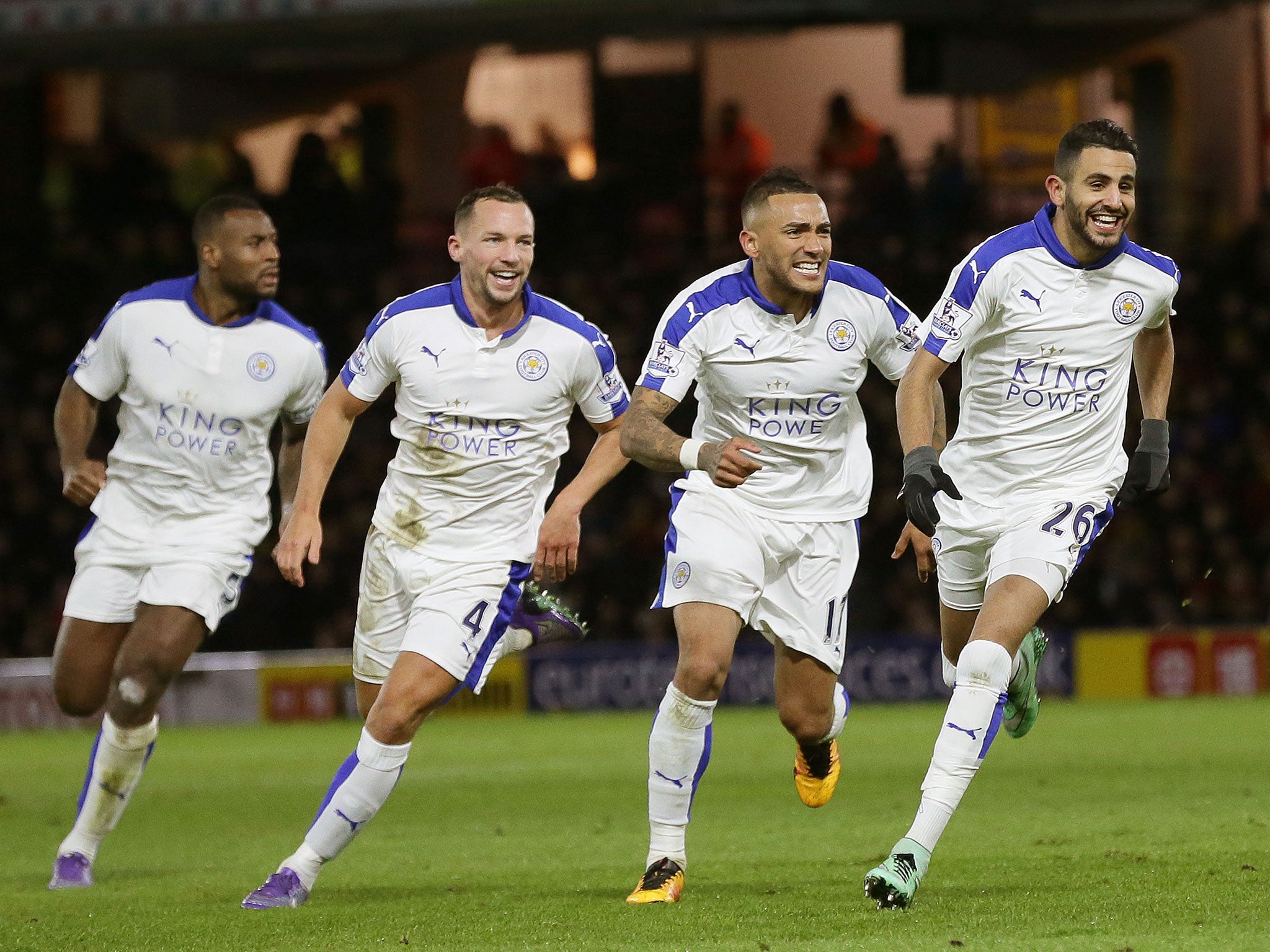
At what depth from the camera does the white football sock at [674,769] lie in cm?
643

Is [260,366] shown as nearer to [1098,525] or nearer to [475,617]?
[475,617]

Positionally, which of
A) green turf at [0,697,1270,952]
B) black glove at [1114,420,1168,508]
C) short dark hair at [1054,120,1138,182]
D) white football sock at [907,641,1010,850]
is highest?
short dark hair at [1054,120,1138,182]

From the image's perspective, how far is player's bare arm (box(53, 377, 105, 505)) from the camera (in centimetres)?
740

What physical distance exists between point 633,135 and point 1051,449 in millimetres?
16773

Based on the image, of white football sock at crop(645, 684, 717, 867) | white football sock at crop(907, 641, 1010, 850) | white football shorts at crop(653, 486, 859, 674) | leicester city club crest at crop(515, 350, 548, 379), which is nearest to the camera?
white football sock at crop(907, 641, 1010, 850)

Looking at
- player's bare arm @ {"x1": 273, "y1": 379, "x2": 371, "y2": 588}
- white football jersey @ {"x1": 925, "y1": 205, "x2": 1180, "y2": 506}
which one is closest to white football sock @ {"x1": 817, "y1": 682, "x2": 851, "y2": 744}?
white football jersey @ {"x1": 925, "y1": 205, "x2": 1180, "y2": 506}

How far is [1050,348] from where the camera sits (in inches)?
256

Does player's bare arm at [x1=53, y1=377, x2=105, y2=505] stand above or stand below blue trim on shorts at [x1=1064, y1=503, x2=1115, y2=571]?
above

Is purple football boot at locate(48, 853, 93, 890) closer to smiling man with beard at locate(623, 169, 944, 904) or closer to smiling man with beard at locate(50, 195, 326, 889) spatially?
smiling man with beard at locate(50, 195, 326, 889)

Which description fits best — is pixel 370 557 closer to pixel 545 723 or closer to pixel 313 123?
pixel 545 723

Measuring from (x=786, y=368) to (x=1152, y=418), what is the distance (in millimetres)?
1328

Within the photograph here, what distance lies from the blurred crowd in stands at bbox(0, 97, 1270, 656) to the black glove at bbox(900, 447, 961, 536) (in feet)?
36.5

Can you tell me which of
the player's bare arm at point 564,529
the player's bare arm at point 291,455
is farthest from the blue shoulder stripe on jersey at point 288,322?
the player's bare arm at point 564,529

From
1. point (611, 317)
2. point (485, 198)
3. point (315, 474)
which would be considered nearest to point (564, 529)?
point (315, 474)
